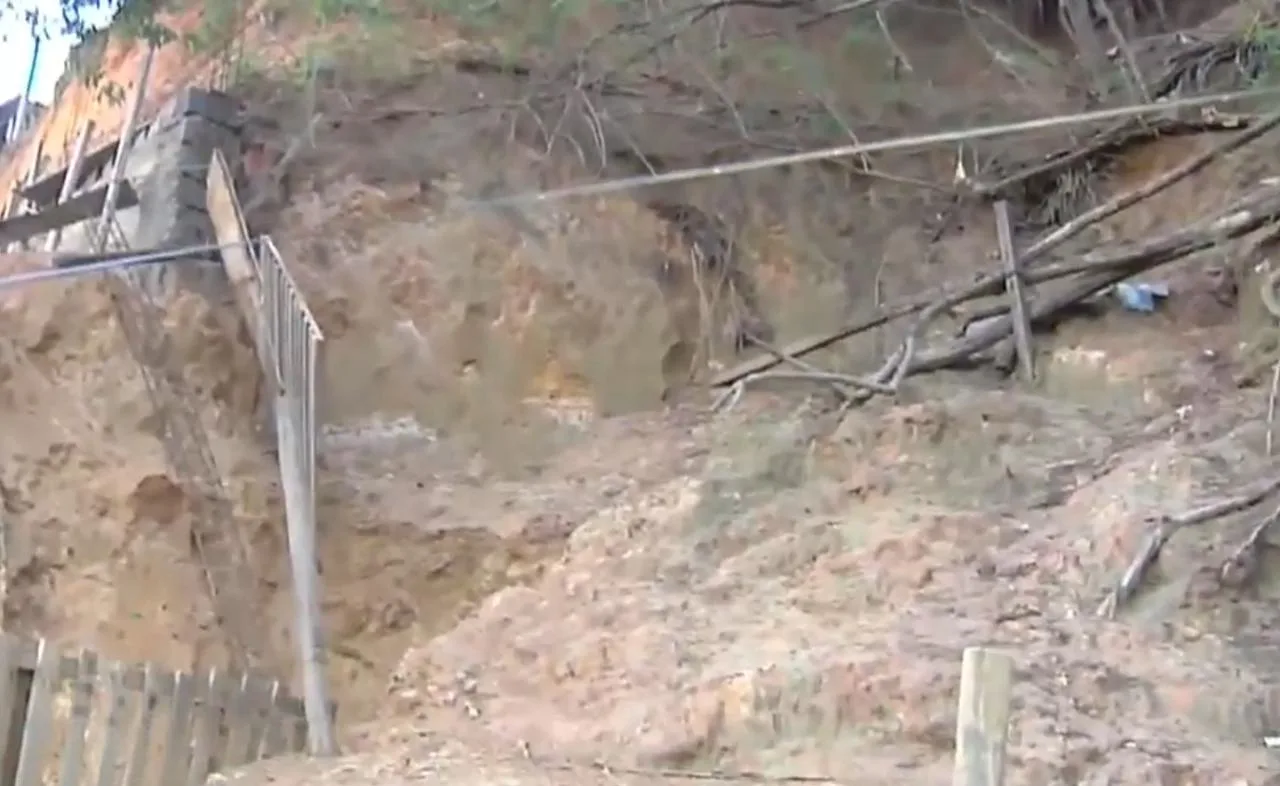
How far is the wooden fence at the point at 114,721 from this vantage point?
309 cm

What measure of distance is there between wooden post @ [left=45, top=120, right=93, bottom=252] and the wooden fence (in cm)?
384

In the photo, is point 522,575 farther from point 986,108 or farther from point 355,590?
point 986,108

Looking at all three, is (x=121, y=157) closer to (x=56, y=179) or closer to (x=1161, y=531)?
(x=56, y=179)

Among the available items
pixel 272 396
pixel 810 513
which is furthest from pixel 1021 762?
pixel 272 396

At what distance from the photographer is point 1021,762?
3223 millimetres

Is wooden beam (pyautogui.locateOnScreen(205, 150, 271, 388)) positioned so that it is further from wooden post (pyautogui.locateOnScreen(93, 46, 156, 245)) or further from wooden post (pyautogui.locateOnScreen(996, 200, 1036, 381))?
wooden post (pyautogui.locateOnScreen(996, 200, 1036, 381))

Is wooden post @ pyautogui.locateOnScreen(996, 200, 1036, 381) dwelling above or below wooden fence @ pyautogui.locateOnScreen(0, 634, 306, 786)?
above

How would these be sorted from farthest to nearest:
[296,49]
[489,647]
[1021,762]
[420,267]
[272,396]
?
[296,49] < [420,267] < [272,396] < [489,647] < [1021,762]

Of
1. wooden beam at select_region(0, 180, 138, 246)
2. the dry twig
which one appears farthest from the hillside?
wooden beam at select_region(0, 180, 138, 246)

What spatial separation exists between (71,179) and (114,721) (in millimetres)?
4901

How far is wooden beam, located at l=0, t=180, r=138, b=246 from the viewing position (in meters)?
6.71

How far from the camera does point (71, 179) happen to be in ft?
24.6

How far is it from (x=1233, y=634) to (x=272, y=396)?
3.37 m

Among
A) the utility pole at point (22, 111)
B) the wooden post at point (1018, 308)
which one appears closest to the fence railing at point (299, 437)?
the wooden post at point (1018, 308)
